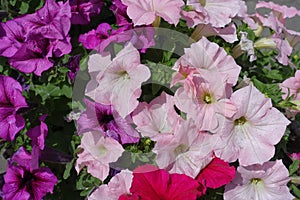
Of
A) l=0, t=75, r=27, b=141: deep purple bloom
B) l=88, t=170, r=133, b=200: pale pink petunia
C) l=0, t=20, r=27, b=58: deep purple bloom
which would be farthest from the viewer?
l=0, t=20, r=27, b=58: deep purple bloom

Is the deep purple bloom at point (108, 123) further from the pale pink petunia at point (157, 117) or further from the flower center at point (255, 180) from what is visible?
the flower center at point (255, 180)

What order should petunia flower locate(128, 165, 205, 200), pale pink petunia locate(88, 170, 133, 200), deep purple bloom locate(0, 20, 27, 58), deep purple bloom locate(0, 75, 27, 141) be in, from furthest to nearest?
deep purple bloom locate(0, 20, 27, 58) < deep purple bloom locate(0, 75, 27, 141) < pale pink petunia locate(88, 170, 133, 200) < petunia flower locate(128, 165, 205, 200)

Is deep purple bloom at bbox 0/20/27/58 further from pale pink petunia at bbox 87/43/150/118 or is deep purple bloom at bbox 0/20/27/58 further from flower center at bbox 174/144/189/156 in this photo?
flower center at bbox 174/144/189/156

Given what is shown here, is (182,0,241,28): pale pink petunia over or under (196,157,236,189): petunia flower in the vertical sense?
over

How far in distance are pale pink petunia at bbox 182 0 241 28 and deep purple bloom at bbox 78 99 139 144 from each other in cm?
36

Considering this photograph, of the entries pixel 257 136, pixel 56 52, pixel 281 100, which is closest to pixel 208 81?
pixel 257 136

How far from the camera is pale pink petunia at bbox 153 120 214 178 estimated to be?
4.62 ft

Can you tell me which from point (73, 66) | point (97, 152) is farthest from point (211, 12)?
point (97, 152)

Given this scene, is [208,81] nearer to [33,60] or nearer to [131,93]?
[131,93]

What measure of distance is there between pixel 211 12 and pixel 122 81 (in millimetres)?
383

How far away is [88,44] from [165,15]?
0.25 m

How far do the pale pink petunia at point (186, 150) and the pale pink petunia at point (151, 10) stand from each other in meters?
0.31

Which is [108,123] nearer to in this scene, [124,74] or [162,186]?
[124,74]

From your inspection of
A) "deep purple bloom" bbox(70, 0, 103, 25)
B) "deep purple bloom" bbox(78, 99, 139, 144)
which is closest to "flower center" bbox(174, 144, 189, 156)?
"deep purple bloom" bbox(78, 99, 139, 144)
